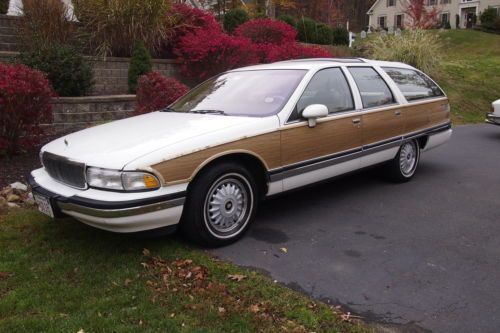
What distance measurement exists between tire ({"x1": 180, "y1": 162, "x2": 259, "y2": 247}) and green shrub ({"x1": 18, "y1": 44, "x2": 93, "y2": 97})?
5.39m

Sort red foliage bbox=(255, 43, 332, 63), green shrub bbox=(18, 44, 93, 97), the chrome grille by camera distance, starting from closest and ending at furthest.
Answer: the chrome grille, green shrub bbox=(18, 44, 93, 97), red foliage bbox=(255, 43, 332, 63)

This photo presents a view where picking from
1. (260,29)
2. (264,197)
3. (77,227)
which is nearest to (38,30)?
(260,29)

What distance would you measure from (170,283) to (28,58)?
6.28 metres

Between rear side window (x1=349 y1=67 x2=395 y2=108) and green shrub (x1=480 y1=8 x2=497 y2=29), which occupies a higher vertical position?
green shrub (x1=480 y1=8 x2=497 y2=29)

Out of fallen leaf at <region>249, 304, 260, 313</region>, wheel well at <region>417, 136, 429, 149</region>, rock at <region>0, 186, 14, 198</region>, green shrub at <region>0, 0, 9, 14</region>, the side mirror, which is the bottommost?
fallen leaf at <region>249, 304, 260, 313</region>

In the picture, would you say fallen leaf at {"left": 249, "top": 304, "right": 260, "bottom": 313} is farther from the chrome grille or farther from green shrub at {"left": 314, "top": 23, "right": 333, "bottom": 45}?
green shrub at {"left": 314, "top": 23, "right": 333, "bottom": 45}

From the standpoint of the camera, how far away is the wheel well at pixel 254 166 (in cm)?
434

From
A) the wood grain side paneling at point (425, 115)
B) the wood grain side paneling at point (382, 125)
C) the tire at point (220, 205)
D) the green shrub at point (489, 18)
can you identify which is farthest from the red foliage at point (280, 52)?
the green shrub at point (489, 18)

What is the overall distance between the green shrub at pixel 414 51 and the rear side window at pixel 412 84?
8920 millimetres

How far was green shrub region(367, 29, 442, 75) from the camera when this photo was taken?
607 inches

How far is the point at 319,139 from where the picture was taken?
4.96 metres

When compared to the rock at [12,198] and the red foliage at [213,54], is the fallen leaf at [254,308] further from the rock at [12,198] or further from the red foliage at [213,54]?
the red foliage at [213,54]

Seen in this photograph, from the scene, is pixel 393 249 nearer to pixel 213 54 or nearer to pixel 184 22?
pixel 213 54

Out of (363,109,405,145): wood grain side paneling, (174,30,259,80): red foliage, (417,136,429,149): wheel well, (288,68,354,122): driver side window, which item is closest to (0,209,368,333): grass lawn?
(288,68,354,122): driver side window
